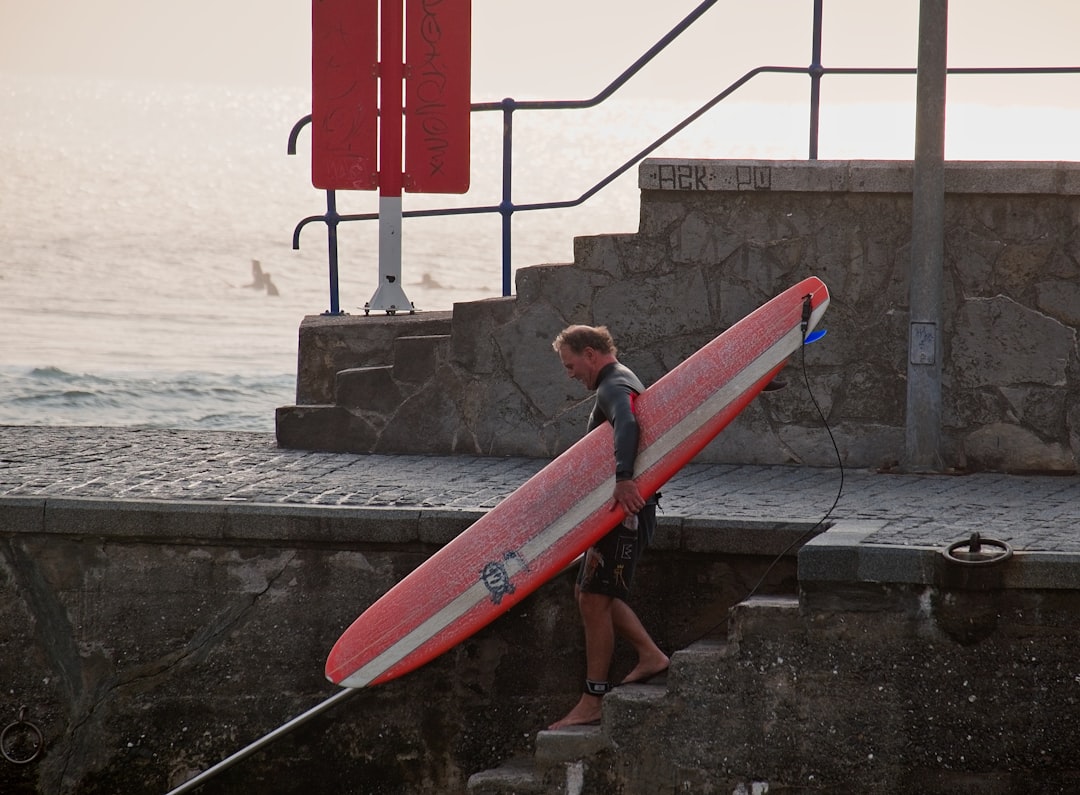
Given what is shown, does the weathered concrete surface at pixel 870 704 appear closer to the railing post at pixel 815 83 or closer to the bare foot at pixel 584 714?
the bare foot at pixel 584 714

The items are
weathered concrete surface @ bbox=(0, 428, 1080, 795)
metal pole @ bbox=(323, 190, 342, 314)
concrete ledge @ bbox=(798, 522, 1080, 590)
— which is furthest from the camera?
metal pole @ bbox=(323, 190, 342, 314)

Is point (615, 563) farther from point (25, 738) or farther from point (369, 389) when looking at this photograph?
point (369, 389)

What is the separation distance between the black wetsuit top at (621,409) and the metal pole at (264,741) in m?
1.53

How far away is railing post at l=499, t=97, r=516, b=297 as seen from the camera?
31.2 feet

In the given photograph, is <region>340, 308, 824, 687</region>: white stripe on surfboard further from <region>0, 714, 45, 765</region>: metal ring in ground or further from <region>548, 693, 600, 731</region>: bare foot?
<region>0, 714, 45, 765</region>: metal ring in ground

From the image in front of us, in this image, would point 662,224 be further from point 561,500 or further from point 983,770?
point 983,770

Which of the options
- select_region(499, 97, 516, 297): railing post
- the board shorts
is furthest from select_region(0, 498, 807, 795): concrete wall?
select_region(499, 97, 516, 297): railing post

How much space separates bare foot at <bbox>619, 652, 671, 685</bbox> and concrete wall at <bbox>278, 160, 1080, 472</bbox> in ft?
8.89

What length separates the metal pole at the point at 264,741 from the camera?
6.64 meters

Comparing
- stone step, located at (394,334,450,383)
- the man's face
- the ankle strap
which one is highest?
the man's face

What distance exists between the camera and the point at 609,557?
6.33 meters

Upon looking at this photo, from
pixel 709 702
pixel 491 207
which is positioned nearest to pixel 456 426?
pixel 491 207

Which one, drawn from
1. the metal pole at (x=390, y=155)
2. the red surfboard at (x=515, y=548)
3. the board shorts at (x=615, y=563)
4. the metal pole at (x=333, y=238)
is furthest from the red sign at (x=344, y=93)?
the board shorts at (x=615, y=563)

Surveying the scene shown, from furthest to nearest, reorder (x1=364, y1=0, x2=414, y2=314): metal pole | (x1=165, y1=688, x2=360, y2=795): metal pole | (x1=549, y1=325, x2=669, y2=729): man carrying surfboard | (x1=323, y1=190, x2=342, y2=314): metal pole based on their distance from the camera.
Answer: (x1=364, y1=0, x2=414, y2=314): metal pole
(x1=323, y1=190, x2=342, y2=314): metal pole
(x1=165, y1=688, x2=360, y2=795): metal pole
(x1=549, y1=325, x2=669, y2=729): man carrying surfboard
